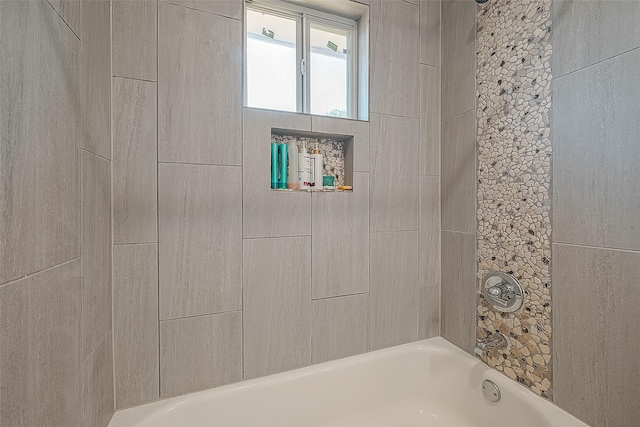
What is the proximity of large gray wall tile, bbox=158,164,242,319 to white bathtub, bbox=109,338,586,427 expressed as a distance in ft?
1.32

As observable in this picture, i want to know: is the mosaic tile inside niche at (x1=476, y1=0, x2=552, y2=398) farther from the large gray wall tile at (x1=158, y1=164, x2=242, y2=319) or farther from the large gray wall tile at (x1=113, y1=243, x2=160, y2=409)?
the large gray wall tile at (x1=113, y1=243, x2=160, y2=409)

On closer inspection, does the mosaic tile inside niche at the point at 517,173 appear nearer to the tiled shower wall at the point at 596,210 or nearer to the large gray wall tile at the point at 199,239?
the tiled shower wall at the point at 596,210

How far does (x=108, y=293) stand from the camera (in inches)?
43.1

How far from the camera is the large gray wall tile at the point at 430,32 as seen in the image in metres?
1.68

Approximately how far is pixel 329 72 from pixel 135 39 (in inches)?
38.1

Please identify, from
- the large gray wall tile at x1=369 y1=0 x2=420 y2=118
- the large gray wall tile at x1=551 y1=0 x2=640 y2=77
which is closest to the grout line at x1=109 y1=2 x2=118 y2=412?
the large gray wall tile at x1=369 y1=0 x2=420 y2=118

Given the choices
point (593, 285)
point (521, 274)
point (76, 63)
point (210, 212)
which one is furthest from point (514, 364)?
point (76, 63)

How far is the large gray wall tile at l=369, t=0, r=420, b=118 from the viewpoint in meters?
1.57

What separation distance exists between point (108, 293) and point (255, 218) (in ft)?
2.12

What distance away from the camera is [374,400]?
1.51m

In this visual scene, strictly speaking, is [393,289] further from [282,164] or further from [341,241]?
[282,164]

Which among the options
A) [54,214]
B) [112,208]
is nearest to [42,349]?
[54,214]

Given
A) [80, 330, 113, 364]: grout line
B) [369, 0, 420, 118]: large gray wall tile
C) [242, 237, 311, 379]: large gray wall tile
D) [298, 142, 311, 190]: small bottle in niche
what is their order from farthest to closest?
[369, 0, 420, 118]: large gray wall tile → [298, 142, 311, 190]: small bottle in niche → [242, 237, 311, 379]: large gray wall tile → [80, 330, 113, 364]: grout line

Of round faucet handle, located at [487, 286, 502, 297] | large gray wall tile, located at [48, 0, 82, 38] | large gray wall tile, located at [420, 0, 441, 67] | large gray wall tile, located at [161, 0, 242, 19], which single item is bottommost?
round faucet handle, located at [487, 286, 502, 297]
